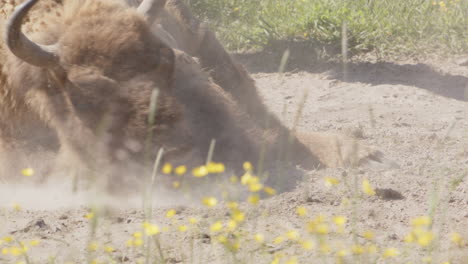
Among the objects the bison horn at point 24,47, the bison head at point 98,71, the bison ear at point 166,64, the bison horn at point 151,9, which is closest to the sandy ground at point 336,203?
the bison head at point 98,71

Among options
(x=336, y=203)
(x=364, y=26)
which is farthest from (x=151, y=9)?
(x=364, y=26)

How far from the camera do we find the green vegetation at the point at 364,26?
761 centimetres

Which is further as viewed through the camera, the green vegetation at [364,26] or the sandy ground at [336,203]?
the green vegetation at [364,26]

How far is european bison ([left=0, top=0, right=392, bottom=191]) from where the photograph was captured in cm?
388

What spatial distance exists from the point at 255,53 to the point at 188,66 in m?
3.80

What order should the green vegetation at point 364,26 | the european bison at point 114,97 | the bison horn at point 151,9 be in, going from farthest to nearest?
1. the green vegetation at point 364,26
2. the bison horn at point 151,9
3. the european bison at point 114,97

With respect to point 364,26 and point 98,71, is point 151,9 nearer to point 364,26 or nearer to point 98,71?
point 98,71

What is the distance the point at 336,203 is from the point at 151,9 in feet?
5.97

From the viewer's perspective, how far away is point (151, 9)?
A: 4559mm

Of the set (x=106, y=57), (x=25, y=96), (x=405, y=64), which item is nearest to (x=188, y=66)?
(x=106, y=57)

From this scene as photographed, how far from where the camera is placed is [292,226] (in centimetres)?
330

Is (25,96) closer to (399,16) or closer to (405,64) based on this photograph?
(405,64)

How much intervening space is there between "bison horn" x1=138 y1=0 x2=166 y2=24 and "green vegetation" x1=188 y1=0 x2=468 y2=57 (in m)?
3.49

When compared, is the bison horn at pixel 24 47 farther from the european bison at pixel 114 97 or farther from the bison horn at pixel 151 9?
the bison horn at pixel 151 9
